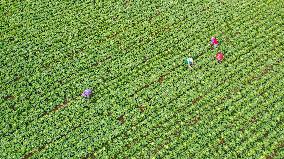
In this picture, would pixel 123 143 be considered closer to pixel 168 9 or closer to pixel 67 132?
pixel 67 132

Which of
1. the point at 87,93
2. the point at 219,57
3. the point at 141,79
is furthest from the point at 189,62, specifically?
the point at 87,93

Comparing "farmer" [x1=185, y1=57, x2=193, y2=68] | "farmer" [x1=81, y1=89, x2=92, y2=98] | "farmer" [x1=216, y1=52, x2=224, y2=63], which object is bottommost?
"farmer" [x1=216, y1=52, x2=224, y2=63]

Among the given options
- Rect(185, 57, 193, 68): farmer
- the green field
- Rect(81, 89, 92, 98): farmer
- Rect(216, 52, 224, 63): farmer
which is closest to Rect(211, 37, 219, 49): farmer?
the green field

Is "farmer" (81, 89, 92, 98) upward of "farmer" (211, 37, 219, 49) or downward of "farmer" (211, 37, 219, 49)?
upward

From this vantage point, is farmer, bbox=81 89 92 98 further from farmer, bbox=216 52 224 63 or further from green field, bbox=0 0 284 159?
farmer, bbox=216 52 224 63

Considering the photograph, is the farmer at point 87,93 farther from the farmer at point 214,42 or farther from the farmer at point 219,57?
the farmer at point 214,42

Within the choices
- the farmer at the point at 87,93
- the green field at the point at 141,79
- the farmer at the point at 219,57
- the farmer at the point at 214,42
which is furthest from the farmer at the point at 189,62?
the farmer at the point at 87,93

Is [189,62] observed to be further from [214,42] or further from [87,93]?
[87,93]

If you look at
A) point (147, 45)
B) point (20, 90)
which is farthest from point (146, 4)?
point (20, 90)
